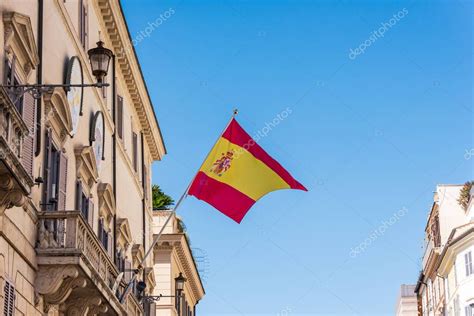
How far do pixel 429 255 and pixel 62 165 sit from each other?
50.9 m

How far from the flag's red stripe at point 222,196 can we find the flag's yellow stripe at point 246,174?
11 cm

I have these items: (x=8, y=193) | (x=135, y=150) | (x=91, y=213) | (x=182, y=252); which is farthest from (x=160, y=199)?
(x=8, y=193)

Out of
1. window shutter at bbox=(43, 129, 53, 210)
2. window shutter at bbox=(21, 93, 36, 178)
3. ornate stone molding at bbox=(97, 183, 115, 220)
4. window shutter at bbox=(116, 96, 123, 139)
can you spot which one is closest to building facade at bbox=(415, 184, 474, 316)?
window shutter at bbox=(116, 96, 123, 139)

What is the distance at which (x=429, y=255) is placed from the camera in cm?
7206

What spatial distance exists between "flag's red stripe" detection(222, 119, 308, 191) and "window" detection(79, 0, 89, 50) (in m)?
5.11

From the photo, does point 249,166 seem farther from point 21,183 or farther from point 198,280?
point 198,280

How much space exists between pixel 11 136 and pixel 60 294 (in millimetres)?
5979

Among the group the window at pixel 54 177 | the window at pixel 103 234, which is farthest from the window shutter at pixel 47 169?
the window at pixel 103 234

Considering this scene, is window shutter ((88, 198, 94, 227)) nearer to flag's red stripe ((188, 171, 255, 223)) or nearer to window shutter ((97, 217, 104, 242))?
window shutter ((97, 217, 104, 242))

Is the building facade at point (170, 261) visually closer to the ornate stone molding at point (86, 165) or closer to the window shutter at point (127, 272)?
the window shutter at point (127, 272)

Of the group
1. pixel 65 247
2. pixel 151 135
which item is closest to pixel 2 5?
pixel 65 247

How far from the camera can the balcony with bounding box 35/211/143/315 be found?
21594mm

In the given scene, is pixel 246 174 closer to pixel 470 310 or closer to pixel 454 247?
pixel 470 310

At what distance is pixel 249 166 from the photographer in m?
25.3
